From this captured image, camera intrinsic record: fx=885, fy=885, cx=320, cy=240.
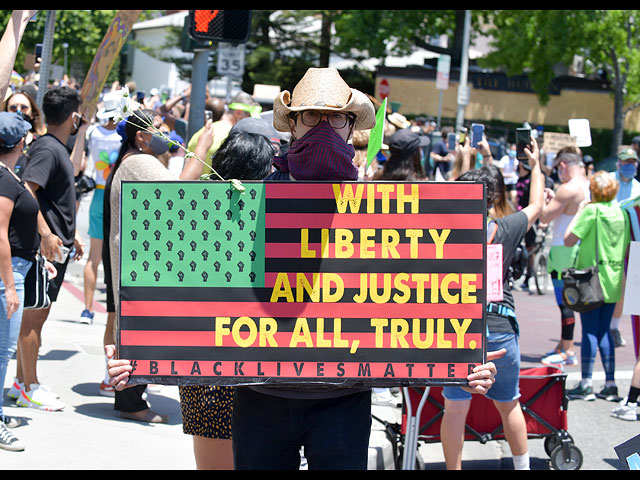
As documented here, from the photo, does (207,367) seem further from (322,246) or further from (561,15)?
(561,15)

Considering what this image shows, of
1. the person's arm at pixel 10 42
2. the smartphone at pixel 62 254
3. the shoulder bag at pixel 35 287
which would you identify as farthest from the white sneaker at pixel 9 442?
the person's arm at pixel 10 42

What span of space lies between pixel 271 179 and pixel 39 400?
336 centimetres

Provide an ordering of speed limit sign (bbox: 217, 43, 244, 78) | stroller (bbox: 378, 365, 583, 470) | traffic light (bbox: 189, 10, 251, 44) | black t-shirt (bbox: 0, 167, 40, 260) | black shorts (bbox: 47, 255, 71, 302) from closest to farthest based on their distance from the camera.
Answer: black t-shirt (bbox: 0, 167, 40, 260) < stroller (bbox: 378, 365, 583, 470) < black shorts (bbox: 47, 255, 71, 302) < traffic light (bbox: 189, 10, 251, 44) < speed limit sign (bbox: 217, 43, 244, 78)

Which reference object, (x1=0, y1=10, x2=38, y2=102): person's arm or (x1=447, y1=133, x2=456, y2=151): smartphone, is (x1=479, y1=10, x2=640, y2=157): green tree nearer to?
(x1=447, y1=133, x2=456, y2=151): smartphone

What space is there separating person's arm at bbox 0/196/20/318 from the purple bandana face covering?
7.25ft

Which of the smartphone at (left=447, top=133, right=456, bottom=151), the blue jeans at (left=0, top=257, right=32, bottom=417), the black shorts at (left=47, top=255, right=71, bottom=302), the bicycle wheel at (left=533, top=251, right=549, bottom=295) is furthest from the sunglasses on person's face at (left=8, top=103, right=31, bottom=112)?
the bicycle wheel at (left=533, top=251, right=549, bottom=295)

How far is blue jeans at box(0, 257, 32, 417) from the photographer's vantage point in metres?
4.99

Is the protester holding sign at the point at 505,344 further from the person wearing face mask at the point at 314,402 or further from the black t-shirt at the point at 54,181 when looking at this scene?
the black t-shirt at the point at 54,181

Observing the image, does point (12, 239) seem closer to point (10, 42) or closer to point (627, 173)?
point (10, 42)

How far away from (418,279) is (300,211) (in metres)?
0.48

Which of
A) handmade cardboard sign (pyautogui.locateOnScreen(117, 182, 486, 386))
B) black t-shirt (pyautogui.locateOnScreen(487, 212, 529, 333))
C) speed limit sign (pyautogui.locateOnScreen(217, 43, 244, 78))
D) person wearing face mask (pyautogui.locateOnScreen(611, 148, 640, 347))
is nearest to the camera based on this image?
handmade cardboard sign (pyautogui.locateOnScreen(117, 182, 486, 386))

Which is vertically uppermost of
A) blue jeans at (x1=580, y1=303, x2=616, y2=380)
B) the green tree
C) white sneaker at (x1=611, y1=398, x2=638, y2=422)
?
the green tree

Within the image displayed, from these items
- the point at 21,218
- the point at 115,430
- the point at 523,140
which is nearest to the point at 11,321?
the point at 21,218
